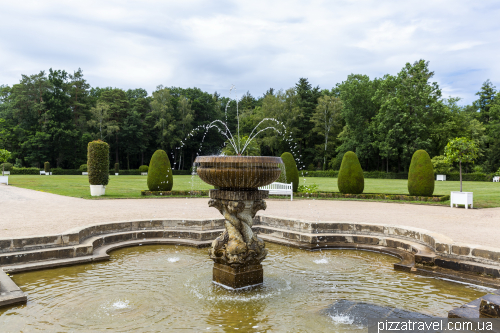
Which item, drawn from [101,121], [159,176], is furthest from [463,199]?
[101,121]

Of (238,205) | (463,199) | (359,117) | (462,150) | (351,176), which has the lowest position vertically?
(463,199)

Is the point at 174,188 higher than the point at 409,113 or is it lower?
lower

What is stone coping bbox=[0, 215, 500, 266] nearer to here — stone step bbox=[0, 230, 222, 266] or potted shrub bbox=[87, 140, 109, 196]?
stone step bbox=[0, 230, 222, 266]

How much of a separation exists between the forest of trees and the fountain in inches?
1534

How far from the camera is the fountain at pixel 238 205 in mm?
4582

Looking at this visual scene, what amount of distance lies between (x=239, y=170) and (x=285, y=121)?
155 feet

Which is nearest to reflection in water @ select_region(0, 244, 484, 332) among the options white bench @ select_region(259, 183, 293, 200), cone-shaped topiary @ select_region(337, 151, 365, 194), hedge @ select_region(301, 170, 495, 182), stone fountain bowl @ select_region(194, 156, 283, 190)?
stone fountain bowl @ select_region(194, 156, 283, 190)

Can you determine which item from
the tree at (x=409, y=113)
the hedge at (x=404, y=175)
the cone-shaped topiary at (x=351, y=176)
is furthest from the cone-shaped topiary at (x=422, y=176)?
the tree at (x=409, y=113)

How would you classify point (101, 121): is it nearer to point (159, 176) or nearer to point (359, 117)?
point (359, 117)

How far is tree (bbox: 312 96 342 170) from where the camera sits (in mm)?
49500

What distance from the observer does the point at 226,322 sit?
3770mm

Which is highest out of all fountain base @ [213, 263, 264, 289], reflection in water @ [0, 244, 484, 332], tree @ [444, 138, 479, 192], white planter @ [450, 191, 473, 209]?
tree @ [444, 138, 479, 192]

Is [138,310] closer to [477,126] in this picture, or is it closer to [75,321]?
[75,321]

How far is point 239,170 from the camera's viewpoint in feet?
14.9
